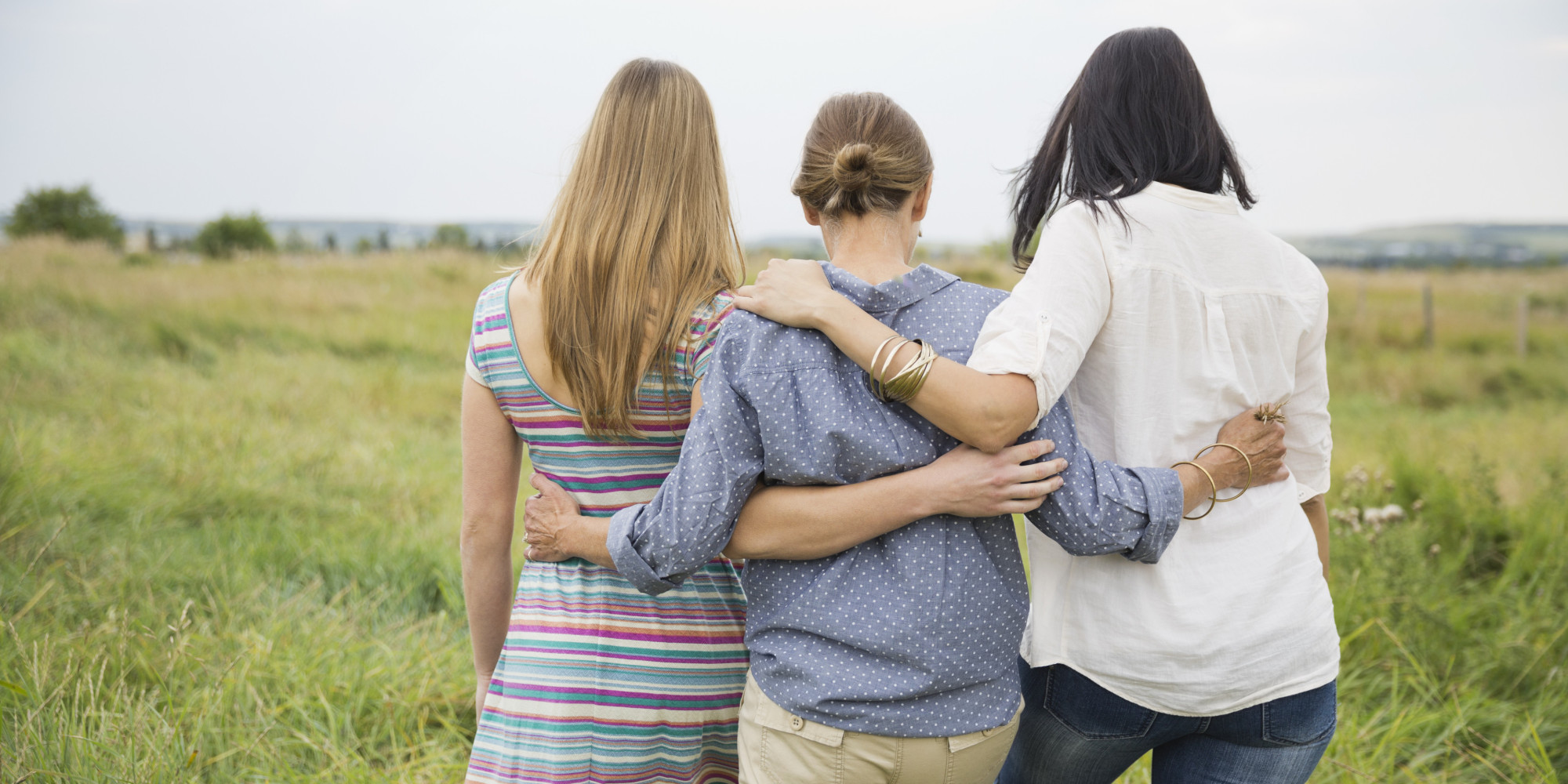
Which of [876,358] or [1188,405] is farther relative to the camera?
[1188,405]

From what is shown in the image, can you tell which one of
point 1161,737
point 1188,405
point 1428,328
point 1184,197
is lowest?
point 1428,328

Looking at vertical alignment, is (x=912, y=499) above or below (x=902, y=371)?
below

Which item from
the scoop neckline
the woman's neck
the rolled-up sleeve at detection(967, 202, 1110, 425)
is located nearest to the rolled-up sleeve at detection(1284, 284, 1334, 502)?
the rolled-up sleeve at detection(967, 202, 1110, 425)

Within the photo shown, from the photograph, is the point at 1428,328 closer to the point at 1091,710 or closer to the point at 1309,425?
the point at 1309,425

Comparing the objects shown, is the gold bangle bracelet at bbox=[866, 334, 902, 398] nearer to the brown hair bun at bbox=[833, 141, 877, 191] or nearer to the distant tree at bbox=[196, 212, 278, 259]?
the brown hair bun at bbox=[833, 141, 877, 191]

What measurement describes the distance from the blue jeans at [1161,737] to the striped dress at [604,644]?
525 mm

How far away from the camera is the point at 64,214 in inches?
1164

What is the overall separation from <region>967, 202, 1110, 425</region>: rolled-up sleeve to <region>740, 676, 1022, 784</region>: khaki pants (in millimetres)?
488

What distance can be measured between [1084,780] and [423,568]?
10.5ft

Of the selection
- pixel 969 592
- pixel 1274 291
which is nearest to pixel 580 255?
pixel 969 592

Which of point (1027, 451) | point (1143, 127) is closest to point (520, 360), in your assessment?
point (1027, 451)

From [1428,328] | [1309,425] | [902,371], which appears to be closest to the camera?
[902,371]

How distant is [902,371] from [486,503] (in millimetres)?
867

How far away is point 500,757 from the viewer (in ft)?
5.28
